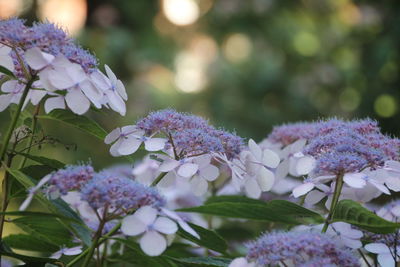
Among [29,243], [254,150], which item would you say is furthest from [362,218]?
[29,243]

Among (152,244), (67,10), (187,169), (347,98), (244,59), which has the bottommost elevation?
(152,244)

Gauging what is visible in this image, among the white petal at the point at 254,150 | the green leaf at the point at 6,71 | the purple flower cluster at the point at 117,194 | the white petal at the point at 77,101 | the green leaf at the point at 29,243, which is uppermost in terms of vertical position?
the white petal at the point at 254,150

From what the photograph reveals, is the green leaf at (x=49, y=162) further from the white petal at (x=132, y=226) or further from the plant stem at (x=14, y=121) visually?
the white petal at (x=132, y=226)

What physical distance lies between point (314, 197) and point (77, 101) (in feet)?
0.90

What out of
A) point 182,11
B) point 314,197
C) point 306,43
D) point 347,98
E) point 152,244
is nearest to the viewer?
point 152,244

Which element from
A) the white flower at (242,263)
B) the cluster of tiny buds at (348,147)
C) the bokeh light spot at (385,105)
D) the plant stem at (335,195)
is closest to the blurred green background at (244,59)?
the bokeh light spot at (385,105)

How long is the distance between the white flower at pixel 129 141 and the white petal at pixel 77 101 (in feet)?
0.25

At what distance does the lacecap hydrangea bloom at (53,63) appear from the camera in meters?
0.60

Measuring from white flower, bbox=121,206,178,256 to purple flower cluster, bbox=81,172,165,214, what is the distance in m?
→ 0.01

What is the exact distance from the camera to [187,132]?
0.67m

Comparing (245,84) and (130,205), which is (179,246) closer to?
(130,205)

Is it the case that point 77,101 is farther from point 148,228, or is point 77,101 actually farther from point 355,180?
point 355,180

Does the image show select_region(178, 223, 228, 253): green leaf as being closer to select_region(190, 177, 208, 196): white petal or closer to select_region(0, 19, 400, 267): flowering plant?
select_region(0, 19, 400, 267): flowering plant

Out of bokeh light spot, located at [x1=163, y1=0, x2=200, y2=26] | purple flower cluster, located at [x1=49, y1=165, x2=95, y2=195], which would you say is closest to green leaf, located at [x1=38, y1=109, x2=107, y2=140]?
purple flower cluster, located at [x1=49, y1=165, x2=95, y2=195]
